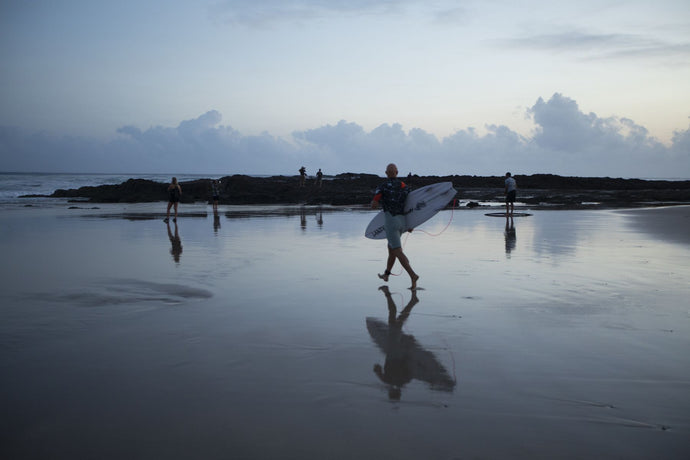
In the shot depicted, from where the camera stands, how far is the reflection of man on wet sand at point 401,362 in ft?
14.2

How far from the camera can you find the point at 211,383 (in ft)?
14.1

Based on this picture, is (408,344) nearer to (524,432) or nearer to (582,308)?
(524,432)

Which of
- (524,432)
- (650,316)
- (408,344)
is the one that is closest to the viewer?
(524,432)

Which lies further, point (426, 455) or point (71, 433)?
point (71, 433)

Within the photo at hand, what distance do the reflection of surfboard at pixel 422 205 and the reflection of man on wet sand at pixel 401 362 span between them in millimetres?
3264

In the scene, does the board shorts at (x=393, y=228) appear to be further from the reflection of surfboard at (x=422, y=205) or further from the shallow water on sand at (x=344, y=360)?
the shallow water on sand at (x=344, y=360)

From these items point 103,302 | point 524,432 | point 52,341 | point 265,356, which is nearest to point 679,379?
point 524,432

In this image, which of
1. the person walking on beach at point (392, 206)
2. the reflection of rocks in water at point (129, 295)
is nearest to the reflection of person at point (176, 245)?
the reflection of rocks in water at point (129, 295)

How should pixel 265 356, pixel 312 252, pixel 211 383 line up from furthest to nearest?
pixel 312 252, pixel 265 356, pixel 211 383

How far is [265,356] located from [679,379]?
369 cm

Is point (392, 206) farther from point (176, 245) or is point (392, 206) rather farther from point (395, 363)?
point (176, 245)

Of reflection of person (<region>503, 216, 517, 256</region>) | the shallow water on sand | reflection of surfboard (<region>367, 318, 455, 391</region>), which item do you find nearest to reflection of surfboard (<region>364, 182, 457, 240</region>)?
the shallow water on sand

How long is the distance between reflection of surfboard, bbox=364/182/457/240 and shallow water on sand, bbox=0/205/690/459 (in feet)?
2.55

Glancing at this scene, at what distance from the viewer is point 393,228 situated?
8.68m
